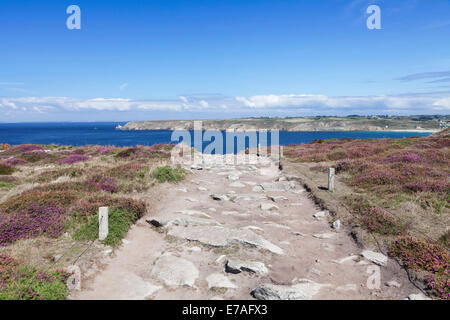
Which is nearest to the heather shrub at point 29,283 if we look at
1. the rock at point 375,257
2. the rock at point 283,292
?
the rock at point 283,292

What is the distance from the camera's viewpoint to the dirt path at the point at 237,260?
6332 millimetres

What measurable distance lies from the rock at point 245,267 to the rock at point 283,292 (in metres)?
0.84

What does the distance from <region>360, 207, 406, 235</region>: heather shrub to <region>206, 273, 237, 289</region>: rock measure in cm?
584

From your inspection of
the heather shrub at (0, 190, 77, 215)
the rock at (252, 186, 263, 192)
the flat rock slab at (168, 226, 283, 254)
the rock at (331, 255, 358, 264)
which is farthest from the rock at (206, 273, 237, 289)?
the rock at (252, 186, 263, 192)

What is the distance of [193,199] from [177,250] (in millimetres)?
6178

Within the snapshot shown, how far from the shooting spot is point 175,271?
7152mm

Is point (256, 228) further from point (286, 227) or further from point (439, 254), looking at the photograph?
point (439, 254)

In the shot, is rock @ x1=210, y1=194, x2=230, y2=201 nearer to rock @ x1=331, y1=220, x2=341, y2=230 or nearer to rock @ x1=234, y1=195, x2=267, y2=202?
rock @ x1=234, y1=195, x2=267, y2=202

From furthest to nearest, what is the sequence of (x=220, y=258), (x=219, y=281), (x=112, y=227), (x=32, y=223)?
(x=112, y=227) < (x=32, y=223) < (x=220, y=258) < (x=219, y=281)

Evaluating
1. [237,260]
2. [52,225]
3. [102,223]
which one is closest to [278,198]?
[237,260]

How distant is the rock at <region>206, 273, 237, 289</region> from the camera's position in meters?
6.57

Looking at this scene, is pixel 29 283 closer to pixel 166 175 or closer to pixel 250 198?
→ pixel 250 198

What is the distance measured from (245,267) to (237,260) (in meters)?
0.47
